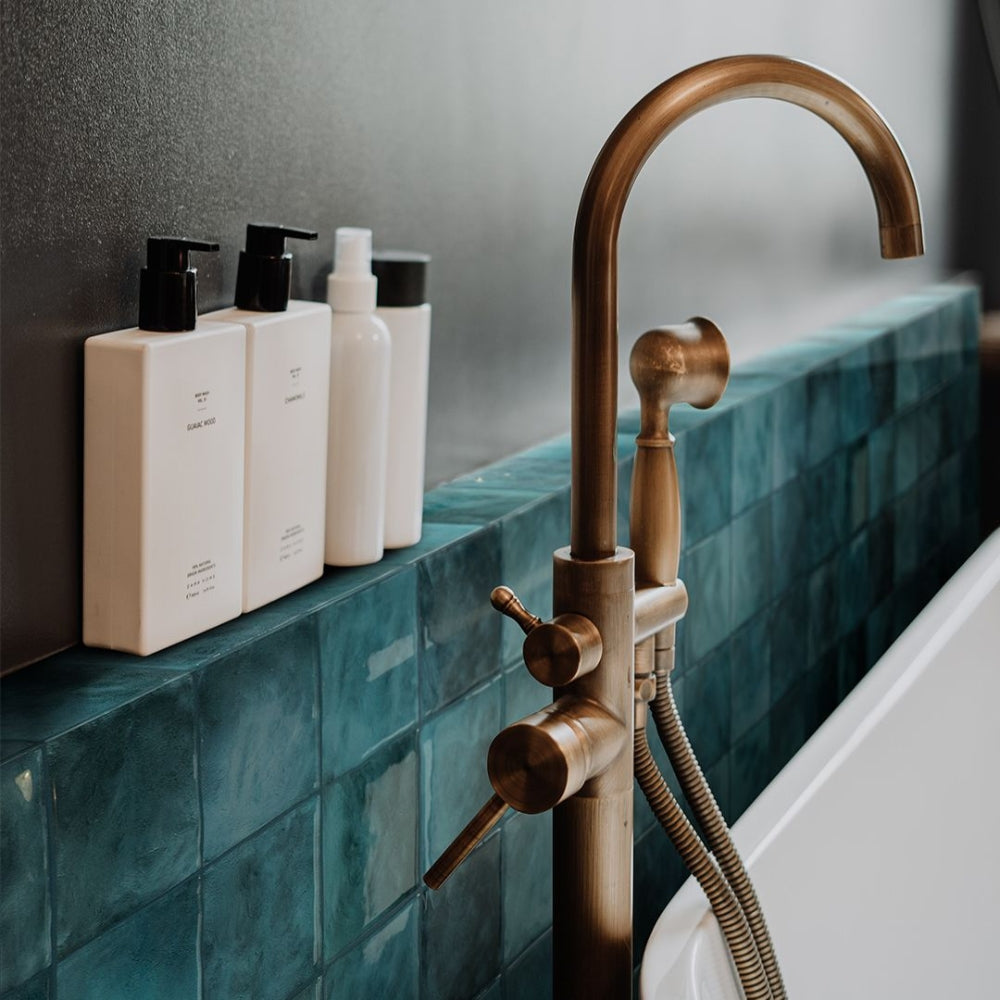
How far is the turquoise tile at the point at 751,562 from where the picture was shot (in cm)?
146

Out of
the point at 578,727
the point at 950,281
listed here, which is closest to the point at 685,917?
the point at 578,727

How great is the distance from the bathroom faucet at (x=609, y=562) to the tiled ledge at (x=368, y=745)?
0.11 metres

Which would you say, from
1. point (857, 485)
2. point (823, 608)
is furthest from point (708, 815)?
point (857, 485)

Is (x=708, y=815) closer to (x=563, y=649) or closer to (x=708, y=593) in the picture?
(x=563, y=649)

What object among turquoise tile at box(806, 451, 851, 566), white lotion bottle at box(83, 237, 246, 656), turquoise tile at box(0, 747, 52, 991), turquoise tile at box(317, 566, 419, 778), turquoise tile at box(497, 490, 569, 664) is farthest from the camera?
turquoise tile at box(806, 451, 851, 566)

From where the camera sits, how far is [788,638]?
1.62m

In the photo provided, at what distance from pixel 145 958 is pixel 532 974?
19.1 inches

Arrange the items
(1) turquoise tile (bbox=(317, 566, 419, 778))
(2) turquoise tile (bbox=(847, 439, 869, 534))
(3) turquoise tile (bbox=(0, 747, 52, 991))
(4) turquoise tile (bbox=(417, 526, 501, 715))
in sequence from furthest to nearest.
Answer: (2) turquoise tile (bbox=(847, 439, 869, 534)), (4) turquoise tile (bbox=(417, 526, 501, 715)), (1) turquoise tile (bbox=(317, 566, 419, 778)), (3) turquoise tile (bbox=(0, 747, 52, 991))

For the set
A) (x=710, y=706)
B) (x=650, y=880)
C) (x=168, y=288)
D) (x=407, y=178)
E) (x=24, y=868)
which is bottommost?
(x=650, y=880)

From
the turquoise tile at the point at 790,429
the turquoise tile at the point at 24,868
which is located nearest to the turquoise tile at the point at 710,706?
the turquoise tile at the point at 790,429

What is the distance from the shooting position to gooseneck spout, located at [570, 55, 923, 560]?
73 cm

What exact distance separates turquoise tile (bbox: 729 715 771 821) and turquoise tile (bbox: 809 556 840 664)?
0.55 ft

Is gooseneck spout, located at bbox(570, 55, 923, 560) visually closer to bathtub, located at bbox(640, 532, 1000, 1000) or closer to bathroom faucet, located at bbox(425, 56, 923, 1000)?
bathroom faucet, located at bbox(425, 56, 923, 1000)

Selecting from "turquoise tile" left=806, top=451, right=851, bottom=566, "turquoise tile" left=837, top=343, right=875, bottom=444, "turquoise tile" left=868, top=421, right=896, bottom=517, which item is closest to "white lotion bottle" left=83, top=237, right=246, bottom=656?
"turquoise tile" left=806, top=451, right=851, bottom=566
